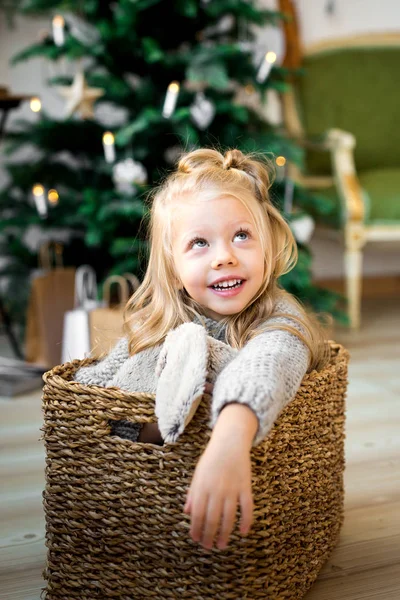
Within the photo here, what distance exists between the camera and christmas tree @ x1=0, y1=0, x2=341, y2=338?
217 cm

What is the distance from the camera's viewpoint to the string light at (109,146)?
7.15ft

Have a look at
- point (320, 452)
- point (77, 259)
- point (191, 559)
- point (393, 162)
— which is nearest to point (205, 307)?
point (320, 452)

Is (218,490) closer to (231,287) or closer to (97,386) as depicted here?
(97,386)

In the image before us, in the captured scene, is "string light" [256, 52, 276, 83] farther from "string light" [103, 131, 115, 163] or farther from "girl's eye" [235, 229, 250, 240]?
"girl's eye" [235, 229, 250, 240]

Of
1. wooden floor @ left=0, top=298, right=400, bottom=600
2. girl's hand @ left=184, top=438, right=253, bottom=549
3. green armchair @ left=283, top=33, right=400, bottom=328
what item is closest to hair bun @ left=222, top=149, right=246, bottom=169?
girl's hand @ left=184, top=438, right=253, bottom=549

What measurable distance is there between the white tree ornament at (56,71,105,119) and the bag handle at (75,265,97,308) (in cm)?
52

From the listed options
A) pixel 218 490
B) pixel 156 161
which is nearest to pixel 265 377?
pixel 218 490

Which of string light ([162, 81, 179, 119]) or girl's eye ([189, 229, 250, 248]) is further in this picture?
string light ([162, 81, 179, 119])

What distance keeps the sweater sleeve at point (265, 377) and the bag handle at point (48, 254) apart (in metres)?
1.56

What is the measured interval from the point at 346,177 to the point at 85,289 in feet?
3.73

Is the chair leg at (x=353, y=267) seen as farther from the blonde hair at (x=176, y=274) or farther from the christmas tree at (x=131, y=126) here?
the blonde hair at (x=176, y=274)

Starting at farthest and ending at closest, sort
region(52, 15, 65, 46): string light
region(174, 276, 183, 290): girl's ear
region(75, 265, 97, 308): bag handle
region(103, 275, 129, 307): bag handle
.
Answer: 1. region(52, 15, 65, 46): string light
2. region(75, 265, 97, 308): bag handle
3. region(103, 275, 129, 307): bag handle
4. region(174, 276, 183, 290): girl's ear

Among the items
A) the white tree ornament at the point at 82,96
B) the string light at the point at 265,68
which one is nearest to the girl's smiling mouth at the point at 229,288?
the white tree ornament at the point at 82,96

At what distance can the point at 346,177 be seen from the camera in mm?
2717
